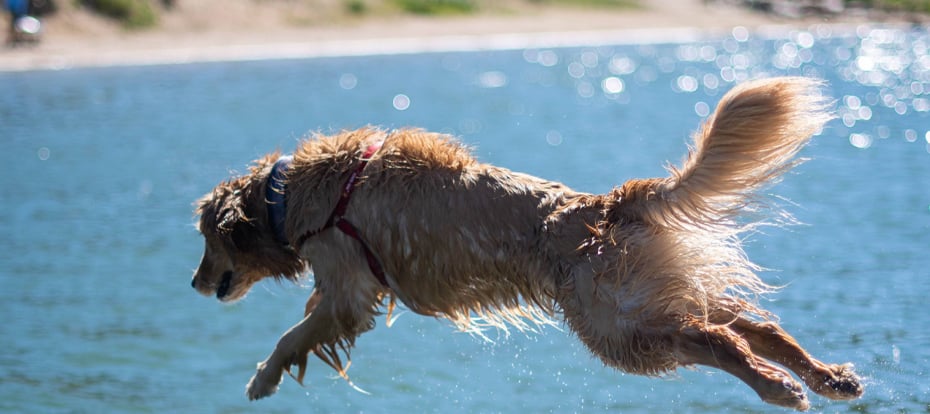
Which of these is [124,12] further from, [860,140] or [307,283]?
[307,283]

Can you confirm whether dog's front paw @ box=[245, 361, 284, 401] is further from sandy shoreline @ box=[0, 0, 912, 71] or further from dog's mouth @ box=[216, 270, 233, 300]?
sandy shoreline @ box=[0, 0, 912, 71]

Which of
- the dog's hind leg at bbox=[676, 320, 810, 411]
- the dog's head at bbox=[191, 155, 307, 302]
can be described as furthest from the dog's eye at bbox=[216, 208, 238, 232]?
the dog's hind leg at bbox=[676, 320, 810, 411]

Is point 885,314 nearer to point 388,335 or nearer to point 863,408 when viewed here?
point 863,408

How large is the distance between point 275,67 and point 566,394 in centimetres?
2718

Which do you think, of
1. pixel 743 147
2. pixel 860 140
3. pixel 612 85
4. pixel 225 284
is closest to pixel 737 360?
pixel 743 147

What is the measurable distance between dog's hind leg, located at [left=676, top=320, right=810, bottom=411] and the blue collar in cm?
231

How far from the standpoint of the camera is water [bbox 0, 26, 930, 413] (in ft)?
27.4

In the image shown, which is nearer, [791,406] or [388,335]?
[791,406]

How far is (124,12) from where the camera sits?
37500 mm

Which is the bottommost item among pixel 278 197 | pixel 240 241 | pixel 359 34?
pixel 359 34

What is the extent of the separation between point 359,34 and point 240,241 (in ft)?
116

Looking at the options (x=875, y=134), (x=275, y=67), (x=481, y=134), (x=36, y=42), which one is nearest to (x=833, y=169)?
(x=875, y=134)

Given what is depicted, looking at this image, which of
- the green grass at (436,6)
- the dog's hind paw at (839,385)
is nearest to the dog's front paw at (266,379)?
the dog's hind paw at (839,385)

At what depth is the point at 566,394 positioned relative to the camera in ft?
26.6
